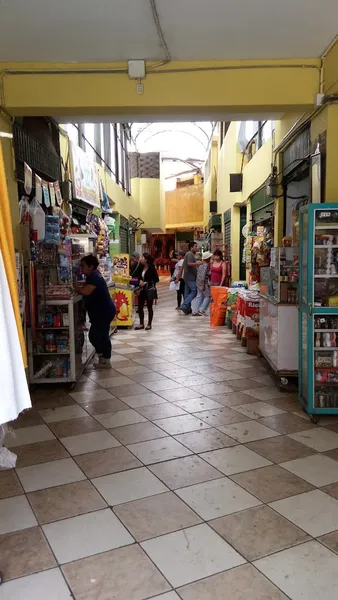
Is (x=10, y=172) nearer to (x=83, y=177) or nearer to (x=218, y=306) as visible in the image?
(x=83, y=177)

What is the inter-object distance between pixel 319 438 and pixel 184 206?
831 inches

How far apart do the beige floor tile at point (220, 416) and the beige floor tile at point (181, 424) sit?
63 millimetres

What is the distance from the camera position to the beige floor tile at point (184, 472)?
2742mm

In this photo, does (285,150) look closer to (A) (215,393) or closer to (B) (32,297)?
(A) (215,393)

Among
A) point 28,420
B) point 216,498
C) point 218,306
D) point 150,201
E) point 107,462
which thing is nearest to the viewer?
point 216,498

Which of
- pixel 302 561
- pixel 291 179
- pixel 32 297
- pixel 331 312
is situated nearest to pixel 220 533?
pixel 302 561

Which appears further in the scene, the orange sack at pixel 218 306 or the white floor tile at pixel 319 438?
the orange sack at pixel 218 306

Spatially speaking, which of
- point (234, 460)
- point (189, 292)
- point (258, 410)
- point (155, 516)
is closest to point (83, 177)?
point (189, 292)

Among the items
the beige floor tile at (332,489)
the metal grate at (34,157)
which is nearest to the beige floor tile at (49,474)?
the beige floor tile at (332,489)

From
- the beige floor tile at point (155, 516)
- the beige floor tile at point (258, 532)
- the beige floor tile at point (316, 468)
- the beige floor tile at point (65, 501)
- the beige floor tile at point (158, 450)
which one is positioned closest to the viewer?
the beige floor tile at point (258, 532)

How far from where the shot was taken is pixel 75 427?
3.62m

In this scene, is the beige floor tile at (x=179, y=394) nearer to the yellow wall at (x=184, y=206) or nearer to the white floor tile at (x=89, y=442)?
the white floor tile at (x=89, y=442)

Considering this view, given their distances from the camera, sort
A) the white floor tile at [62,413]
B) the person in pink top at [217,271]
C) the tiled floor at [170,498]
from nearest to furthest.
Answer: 1. the tiled floor at [170,498]
2. the white floor tile at [62,413]
3. the person in pink top at [217,271]

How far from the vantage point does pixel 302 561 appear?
79.6 inches
